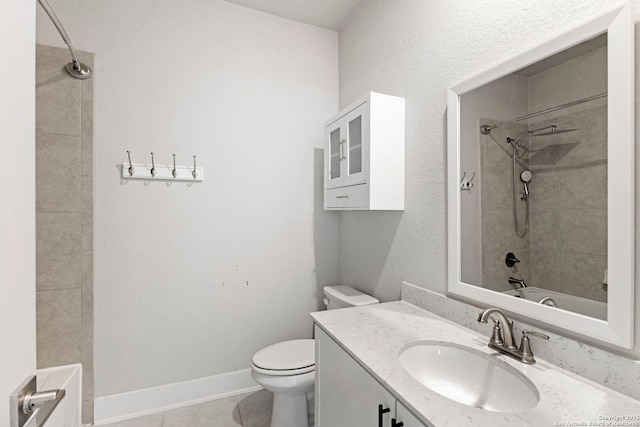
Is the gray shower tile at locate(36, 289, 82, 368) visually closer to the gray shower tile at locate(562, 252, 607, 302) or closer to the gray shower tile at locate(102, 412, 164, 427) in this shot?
the gray shower tile at locate(102, 412, 164, 427)

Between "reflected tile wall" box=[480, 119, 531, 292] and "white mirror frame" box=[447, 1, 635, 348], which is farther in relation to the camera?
"reflected tile wall" box=[480, 119, 531, 292]

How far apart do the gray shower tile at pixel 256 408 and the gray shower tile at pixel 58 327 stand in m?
0.98

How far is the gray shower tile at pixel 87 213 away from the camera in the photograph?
1691 millimetres

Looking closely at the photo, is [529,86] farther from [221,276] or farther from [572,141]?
[221,276]

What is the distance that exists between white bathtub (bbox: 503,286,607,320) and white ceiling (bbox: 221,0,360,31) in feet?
6.53

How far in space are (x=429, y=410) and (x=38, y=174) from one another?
2075mm

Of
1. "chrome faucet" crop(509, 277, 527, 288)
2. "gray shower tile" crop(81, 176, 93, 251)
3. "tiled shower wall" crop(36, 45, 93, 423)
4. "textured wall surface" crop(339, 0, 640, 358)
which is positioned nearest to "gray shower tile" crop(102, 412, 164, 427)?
"tiled shower wall" crop(36, 45, 93, 423)

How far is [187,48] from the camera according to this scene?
1.91 m

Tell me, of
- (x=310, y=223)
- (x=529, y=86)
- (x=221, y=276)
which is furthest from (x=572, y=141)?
(x=221, y=276)

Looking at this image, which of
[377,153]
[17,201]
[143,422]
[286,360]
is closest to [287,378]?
[286,360]

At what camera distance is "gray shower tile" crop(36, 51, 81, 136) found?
161cm

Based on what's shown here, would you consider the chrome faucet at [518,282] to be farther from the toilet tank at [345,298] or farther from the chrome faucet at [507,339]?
the toilet tank at [345,298]

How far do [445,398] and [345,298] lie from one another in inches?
42.9

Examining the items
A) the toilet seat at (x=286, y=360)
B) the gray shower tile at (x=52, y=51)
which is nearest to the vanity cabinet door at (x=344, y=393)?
the toilet seat at (x=286, y=360)
